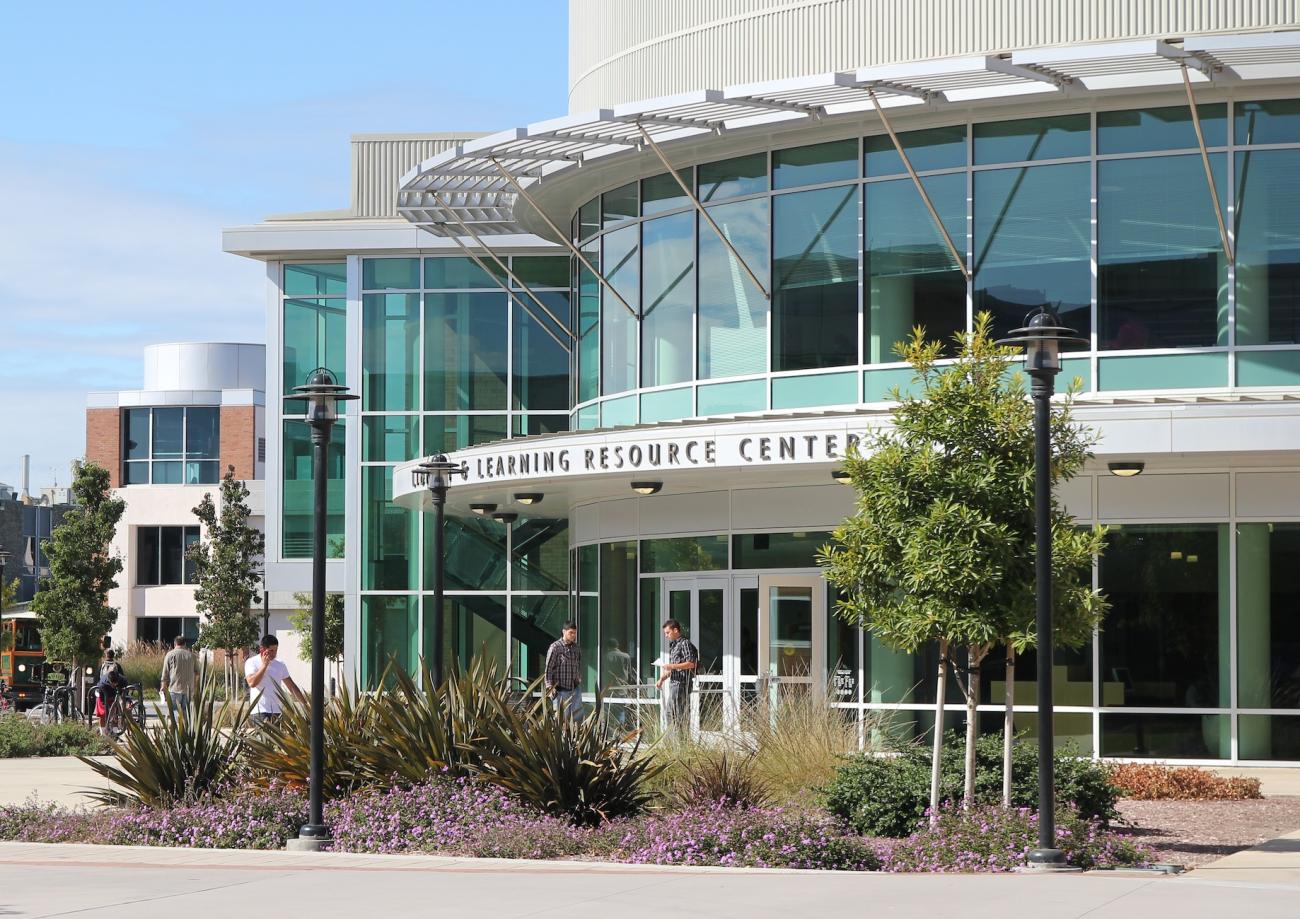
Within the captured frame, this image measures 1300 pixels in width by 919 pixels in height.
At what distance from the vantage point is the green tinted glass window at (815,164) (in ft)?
78.4

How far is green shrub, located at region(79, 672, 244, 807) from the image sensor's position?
54.7ft

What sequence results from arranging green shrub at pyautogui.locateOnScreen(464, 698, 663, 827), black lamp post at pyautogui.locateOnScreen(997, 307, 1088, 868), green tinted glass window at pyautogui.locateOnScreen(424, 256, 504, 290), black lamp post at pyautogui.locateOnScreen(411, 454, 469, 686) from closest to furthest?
black lamp post at pyautogui.locateOnScreen(997, 307, 1088, 868) < green shrub at pyautogui.locateOnScreen(464, 698, 663, 827) < black lamp post at pyautogui.locateOnScreen(411, 454, 469, 686) < green tinted glass window at pyautogui.locateOnScreen(424, 256, 504, 290)

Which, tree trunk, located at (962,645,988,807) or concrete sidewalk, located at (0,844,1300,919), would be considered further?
tree trunk, located at (962,645,988,807)

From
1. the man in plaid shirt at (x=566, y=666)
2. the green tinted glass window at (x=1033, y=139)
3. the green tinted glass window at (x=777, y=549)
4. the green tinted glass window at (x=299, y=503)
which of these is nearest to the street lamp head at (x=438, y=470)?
the man in plaid shirt at (x=566, y=666)

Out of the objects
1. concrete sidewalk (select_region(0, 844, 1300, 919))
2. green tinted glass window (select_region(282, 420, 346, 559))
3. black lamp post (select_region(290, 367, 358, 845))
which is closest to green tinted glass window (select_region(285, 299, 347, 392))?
green tinted glass window (select_region(282, 420, 346, 559))

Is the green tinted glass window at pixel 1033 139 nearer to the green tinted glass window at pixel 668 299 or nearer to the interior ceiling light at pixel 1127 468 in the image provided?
the interior ceiling light at pixel 1127 468

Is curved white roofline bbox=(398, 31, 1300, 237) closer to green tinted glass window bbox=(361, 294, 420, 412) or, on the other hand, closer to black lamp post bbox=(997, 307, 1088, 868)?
black lamp post bbox=(997, 307, 1088, 868)

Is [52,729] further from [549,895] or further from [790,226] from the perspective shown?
[549,895]

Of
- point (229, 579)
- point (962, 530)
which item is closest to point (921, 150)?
point (962, 530)

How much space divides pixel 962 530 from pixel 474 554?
19887mm

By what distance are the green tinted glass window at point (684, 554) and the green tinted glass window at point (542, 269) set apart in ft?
28.5

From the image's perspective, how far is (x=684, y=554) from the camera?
2575 centimetres

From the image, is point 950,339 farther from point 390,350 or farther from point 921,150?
point 390,350

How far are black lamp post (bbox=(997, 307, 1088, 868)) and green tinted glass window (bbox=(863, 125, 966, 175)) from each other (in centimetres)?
949
